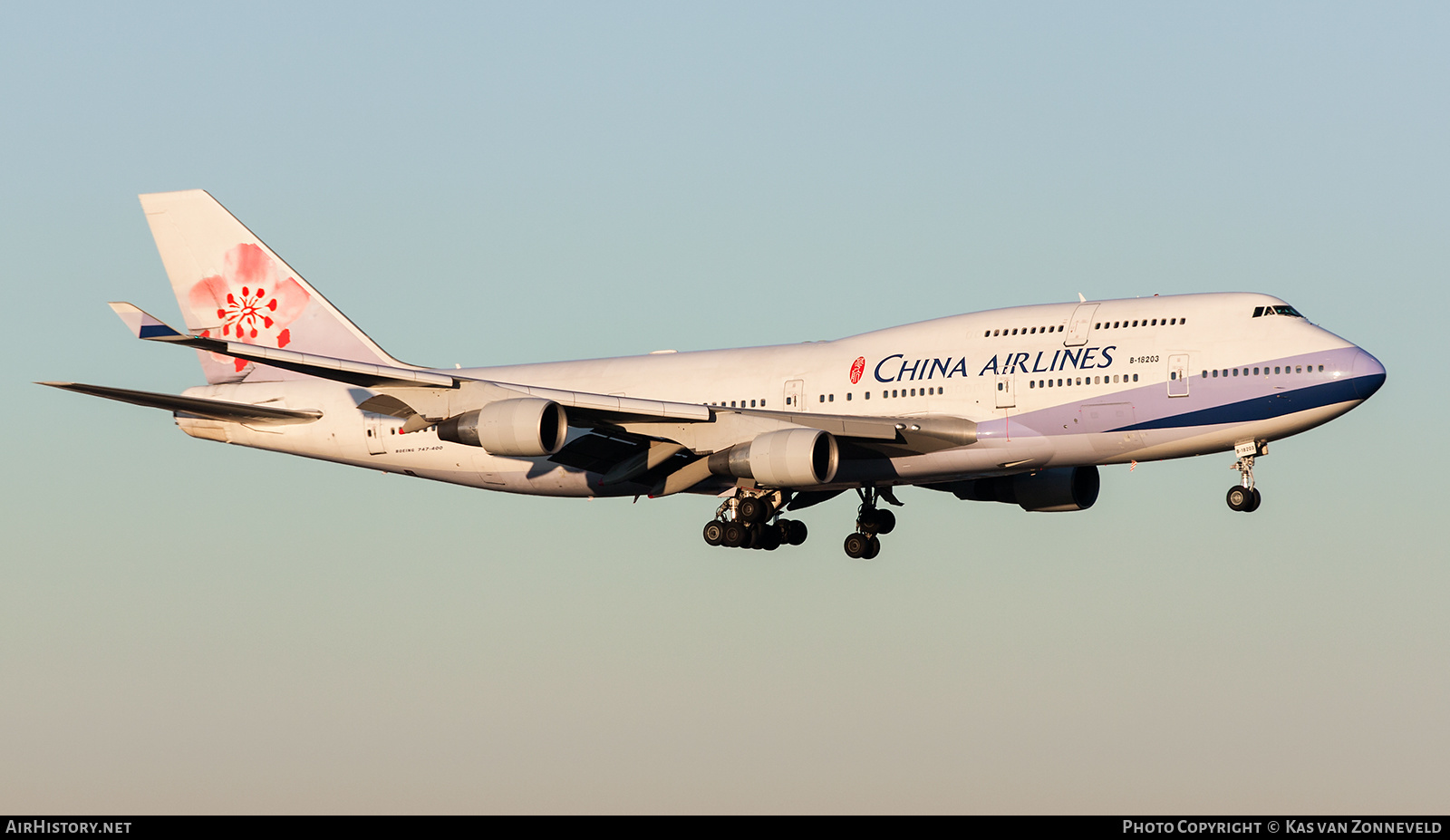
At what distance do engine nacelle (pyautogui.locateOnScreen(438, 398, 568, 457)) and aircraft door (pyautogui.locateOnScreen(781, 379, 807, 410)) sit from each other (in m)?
6.45

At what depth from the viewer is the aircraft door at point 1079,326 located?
44000mm

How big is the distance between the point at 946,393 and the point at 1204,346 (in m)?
6.55

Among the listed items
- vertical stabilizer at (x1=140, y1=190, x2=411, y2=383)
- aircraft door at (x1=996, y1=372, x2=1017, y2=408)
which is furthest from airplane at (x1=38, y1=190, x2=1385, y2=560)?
vertical stabilizer at (x1=140, y1=190, x2=411, y2=383)

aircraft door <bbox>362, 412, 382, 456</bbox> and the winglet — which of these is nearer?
the winglet

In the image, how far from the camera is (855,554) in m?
51.6

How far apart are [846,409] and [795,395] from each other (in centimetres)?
173

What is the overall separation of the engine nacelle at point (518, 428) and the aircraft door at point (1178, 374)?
597 inches

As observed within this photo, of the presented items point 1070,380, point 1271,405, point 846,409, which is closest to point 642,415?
point 846,409

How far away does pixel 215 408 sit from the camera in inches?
1991

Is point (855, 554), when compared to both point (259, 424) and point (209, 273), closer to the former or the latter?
point (259, 424)

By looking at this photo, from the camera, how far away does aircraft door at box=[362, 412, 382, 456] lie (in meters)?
52.0

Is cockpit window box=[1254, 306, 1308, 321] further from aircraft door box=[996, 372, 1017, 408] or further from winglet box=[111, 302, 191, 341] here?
winglet box=[111, 302, 191, 341]

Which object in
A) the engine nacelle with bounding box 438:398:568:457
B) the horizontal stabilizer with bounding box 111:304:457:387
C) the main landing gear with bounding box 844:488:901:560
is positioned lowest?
the main landing gear with bounding box 844:488:901:560
